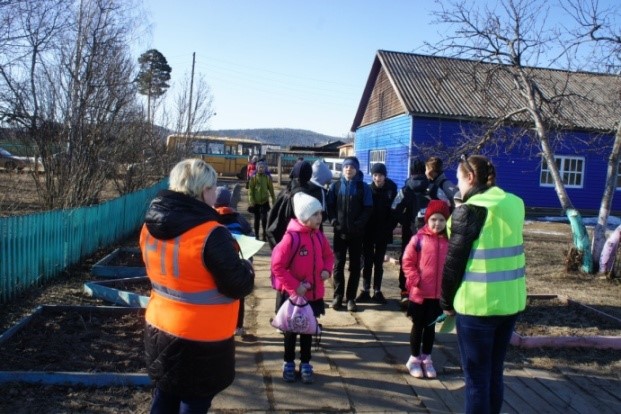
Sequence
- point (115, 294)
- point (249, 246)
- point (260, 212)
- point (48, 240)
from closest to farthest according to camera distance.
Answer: point (249, 246)
point (115, 294)
point (48, 240)
point (260, 212)

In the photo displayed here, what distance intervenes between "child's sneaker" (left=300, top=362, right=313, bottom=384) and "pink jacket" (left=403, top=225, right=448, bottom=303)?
988 millimetres

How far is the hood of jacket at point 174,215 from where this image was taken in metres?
2.33

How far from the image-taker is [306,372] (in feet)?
13.3

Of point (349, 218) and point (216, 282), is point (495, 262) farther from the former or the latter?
point (349, 218)

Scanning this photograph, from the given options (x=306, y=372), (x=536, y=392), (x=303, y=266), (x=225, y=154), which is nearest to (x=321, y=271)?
(x=303, y=266)

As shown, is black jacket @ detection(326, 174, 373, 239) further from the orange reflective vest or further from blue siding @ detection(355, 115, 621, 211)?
blue siding @ detection(355, 115, 621, 211)

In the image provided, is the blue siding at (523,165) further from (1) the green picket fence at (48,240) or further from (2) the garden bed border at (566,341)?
(2) the garden bed border at (566,341)

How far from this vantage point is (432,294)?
13.6 feet

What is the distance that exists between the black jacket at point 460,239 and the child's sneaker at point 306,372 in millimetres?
1494

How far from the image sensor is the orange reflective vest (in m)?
2.33

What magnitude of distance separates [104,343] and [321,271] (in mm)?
2105

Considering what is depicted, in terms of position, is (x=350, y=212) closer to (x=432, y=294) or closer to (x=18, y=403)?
(x=432, y=294)

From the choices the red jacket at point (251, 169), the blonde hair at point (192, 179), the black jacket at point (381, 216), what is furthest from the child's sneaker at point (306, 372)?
the red jacket at point (251, 169)

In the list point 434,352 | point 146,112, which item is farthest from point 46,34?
point 434,352
